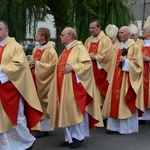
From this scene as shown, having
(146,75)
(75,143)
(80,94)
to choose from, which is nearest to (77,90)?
(80,94)

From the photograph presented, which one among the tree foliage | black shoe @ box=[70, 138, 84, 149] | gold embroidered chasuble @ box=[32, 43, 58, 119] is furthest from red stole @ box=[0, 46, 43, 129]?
the tree foliage

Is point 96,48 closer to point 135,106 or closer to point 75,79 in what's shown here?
point 135,106

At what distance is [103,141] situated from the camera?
6.10m

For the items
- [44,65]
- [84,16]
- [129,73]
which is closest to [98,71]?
[129,73]

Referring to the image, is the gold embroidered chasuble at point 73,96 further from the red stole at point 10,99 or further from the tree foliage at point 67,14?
the tree foliage at point 67,14

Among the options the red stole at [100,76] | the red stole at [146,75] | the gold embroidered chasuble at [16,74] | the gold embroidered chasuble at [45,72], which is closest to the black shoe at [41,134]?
the gold embroidered chasuble at [45,72]

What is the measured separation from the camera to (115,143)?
5.95 m

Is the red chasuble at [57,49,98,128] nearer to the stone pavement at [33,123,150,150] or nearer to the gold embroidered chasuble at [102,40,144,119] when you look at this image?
the stone pavement at [33,123,150,150]

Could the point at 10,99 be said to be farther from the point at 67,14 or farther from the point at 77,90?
the point at 67,14

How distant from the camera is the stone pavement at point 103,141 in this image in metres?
5.72

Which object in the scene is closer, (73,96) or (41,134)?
(73,96)

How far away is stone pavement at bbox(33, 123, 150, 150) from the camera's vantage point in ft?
18.8

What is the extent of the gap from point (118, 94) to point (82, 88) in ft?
3.87

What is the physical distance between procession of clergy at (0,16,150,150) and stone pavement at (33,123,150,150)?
139mm
